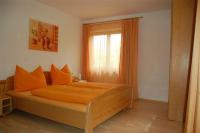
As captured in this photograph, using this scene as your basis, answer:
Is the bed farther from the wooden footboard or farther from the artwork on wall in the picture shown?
the artwork on wall

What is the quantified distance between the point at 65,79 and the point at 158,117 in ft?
7.64

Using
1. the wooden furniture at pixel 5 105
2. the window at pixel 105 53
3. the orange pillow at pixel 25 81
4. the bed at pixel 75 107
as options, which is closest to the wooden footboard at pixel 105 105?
the bed at pixel 75 107

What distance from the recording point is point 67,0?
369 cm

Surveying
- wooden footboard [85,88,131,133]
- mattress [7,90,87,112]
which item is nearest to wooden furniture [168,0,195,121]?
wooden footboard [85,88,131,133]

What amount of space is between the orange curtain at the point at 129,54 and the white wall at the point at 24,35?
66.6 inches

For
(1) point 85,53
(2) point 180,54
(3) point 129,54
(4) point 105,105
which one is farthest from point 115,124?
(1) point 85,53

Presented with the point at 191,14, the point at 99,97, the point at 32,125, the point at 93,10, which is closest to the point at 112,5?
the point at 93,10

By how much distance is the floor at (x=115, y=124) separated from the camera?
8.38ft

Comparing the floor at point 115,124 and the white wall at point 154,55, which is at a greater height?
the white wall at point 154,55

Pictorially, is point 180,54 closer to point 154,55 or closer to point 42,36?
point 154,55

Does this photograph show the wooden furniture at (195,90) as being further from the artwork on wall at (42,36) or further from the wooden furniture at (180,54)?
the artwork on wall at (42,36)

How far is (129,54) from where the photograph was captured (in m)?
4.59

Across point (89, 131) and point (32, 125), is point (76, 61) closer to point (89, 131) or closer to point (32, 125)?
point (32, 125)

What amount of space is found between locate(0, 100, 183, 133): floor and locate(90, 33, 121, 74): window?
1.84 m
